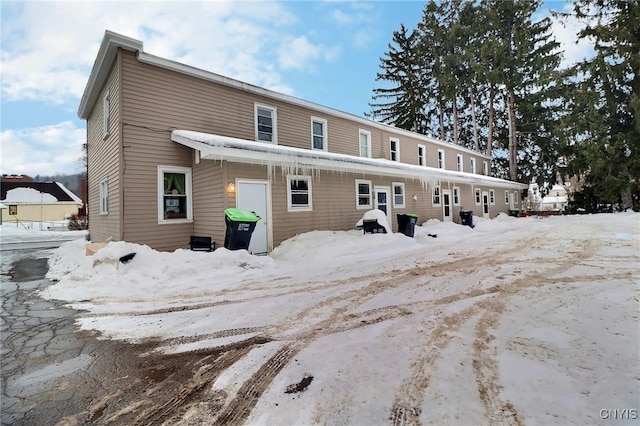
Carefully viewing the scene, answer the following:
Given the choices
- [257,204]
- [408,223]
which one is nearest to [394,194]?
[408,223]

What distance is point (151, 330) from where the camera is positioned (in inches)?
139

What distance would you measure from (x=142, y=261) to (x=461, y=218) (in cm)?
1420

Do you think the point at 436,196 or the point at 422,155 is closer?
the point at 436,196

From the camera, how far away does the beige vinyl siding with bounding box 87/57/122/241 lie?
811 cm

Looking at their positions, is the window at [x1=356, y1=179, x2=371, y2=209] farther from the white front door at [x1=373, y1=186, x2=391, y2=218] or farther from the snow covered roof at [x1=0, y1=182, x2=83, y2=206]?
the snow covered roof at [x1=0, y1=182, x2=83, y2=206]

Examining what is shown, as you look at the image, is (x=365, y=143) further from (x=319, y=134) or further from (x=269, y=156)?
(x=269, y=156)

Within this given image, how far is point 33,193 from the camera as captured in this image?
1225 inches

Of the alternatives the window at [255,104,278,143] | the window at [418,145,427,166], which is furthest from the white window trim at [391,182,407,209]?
the window at [418,145,427,166]

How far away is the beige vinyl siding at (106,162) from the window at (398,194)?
Answer: 9.67 m

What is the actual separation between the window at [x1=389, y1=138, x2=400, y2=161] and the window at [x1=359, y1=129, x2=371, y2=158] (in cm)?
190

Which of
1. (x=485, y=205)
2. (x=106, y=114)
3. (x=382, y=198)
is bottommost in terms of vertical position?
(x=485, y=205)

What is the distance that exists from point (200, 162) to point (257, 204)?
6.32 ft

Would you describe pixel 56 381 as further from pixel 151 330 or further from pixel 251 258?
pixel 251 258

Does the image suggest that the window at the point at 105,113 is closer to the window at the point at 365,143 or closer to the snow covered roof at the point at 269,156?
the snow covered roof at the point at 269,156
